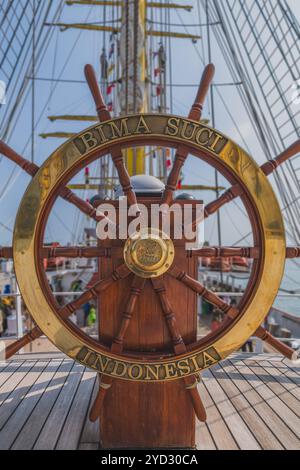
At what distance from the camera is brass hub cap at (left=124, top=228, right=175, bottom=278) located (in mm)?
1218

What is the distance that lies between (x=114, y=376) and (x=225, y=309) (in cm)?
47

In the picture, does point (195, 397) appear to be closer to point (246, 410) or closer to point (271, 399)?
point (246, 410)

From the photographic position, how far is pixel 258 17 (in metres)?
4.18

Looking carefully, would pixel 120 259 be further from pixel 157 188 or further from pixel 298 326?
pixel 298 326

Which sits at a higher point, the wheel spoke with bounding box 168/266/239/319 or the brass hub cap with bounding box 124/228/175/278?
the brass hub cap with bounding box 124/228/175/278

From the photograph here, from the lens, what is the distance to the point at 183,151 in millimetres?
1257

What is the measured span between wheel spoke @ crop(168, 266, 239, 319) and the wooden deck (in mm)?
561

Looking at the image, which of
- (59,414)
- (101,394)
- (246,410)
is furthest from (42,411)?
(246,410)

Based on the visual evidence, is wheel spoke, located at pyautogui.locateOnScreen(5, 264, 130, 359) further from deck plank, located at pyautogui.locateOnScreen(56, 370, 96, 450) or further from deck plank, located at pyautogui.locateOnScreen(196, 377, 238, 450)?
deck plank, located at pyautogui.locateOnScreen(196, 377, 238, 450)

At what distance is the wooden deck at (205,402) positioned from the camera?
1.42m

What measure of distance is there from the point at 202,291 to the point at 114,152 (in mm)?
595

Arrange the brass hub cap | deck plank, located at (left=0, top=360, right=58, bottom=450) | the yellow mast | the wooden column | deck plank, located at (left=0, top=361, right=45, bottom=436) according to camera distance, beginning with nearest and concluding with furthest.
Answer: the brass hub cap → the wooden column → deck plank, located at (left=0, top=360, right=58, bottom=450) → deck plank, located at (left=0, top=361, right=45, bottom=436) → the yellow mast

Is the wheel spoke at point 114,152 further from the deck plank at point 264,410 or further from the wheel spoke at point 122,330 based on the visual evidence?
the deck plank at point 264,410

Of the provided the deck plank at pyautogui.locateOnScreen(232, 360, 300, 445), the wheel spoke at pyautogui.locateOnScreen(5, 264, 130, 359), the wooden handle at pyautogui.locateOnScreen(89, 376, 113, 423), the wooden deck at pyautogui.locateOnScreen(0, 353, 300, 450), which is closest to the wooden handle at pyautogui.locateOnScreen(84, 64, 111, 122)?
the wheel spoke at pyautogui.locateOnScreen(5, 264, 130, 359)
